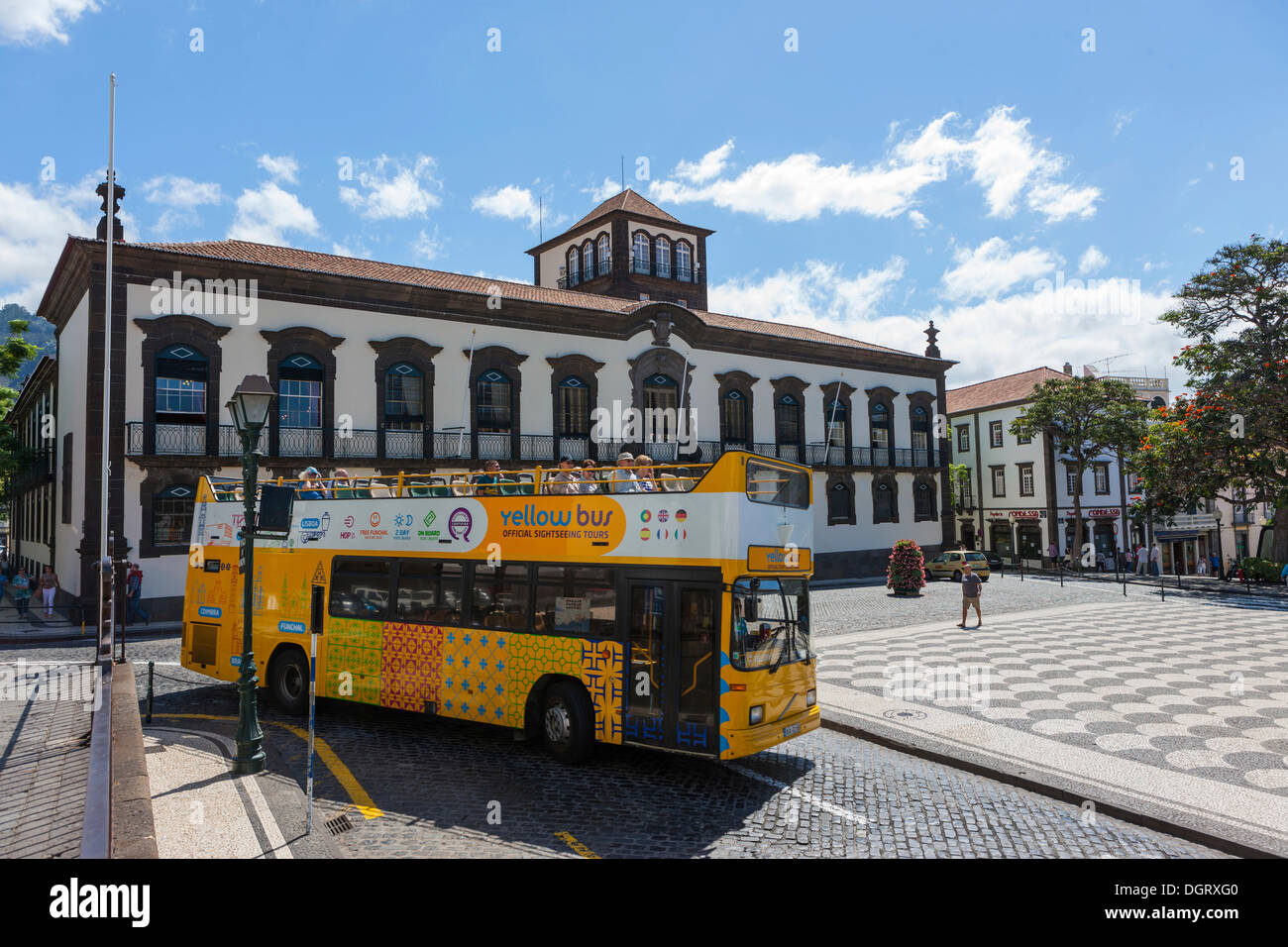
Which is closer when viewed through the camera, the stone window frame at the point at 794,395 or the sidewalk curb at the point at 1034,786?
the sidewalk curb at the point at 1034,786

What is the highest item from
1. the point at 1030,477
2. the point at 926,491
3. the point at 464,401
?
the point at 464,401

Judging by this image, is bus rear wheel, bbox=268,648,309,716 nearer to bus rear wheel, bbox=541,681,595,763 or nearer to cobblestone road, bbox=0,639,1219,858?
cobblestone road, bbox=0,639,1219,858

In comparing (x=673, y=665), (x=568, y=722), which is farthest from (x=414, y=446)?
(x=673, y=665)

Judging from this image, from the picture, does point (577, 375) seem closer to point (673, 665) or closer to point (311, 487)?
point (311, 487)

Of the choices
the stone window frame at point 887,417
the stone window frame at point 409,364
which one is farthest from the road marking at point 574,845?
the stone window frame at point 887,417

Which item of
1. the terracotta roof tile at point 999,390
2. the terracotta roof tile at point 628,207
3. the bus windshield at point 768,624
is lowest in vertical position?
the bus windshield at point 768,624

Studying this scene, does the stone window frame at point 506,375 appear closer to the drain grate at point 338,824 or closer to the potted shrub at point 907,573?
the potted shrub at point 907,573

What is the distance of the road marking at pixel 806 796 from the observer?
7.42 metres

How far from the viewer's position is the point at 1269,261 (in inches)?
1241

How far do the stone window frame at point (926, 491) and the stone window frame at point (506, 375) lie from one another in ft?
72.4

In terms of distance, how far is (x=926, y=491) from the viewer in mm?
42406

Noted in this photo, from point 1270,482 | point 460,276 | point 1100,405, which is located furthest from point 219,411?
point 1100,405

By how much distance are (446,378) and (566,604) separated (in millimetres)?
20885

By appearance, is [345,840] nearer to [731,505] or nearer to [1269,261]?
[731,505]
